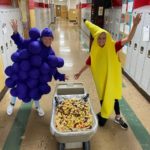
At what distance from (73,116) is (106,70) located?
628mm

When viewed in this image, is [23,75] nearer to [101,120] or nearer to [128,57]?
[101,120]

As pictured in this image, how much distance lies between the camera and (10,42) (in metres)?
3.66

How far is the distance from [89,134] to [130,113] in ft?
4.04

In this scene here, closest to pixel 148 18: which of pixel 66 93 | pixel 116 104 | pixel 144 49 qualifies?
pixel 144 49

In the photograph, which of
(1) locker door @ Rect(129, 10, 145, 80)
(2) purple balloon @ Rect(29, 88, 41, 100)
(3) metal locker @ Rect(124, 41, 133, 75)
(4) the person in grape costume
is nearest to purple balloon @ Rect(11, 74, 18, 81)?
(4) the person in grape costume

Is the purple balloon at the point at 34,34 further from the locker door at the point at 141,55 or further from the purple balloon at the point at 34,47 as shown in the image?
the locker door at the point at 141,55

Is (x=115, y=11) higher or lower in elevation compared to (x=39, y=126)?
higher

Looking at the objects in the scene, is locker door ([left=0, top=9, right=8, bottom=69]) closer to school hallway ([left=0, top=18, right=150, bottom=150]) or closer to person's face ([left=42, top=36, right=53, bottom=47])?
school hallway ([left=0, top=18, right=150, bottom=150])

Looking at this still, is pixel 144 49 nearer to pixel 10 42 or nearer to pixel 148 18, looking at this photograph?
pixel 148 18

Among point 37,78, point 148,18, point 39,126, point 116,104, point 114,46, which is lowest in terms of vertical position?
point 39,126

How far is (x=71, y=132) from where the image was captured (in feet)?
5.31

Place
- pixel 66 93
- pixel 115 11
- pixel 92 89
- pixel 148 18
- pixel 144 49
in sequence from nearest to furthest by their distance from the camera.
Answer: pixel 66 93 → pixel 148 18 → pixel 144 49 → pixel 92 89 → pixel 115 11

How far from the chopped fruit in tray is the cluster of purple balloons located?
1.25 ft

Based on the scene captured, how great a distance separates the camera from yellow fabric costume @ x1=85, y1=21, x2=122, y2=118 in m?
2.00
